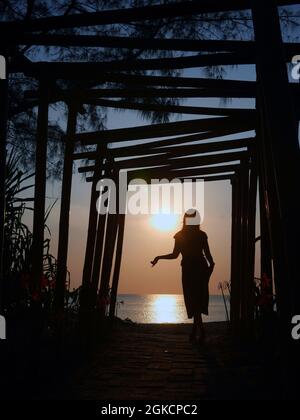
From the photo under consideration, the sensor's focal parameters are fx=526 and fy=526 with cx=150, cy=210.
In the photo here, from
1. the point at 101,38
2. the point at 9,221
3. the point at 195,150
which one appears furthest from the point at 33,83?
the point at 101,38

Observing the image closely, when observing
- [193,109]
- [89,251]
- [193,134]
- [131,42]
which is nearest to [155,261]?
[89,251]

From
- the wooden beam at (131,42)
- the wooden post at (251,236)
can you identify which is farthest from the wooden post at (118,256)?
the wooden beam at (131,42)

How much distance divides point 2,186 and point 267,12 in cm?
234

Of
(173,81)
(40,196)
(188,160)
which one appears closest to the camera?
(40,196)

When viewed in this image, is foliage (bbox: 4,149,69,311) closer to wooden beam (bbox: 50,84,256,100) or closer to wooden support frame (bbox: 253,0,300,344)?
wooden beam (bbox: 50,84,256,100)

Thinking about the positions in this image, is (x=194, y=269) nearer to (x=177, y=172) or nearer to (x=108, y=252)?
(x=108, y=252)

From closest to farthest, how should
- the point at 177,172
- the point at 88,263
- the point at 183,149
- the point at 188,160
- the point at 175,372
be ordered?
the point at 175,372 < the point at 88,263 < the point at 183,149 < the point at 188,160 < the point at 177,172

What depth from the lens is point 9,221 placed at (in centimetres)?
743

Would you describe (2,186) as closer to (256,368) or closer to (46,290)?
(256,368)

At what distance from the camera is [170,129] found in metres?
6.57

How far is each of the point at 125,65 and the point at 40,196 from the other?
4.98 ft

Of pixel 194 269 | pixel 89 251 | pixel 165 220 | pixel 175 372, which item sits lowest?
pixel 175 372

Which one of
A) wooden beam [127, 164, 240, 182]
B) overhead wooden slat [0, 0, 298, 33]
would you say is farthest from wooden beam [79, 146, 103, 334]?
overhead wooden slat [0, 0, 298, 33]

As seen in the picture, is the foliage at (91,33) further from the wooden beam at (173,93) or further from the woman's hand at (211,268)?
the woman's hand at (211,268)
